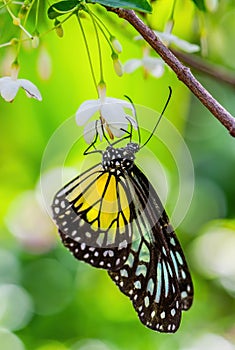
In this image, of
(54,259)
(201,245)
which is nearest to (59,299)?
(54,259)

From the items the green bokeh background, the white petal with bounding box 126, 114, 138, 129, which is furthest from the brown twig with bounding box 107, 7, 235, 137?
the green bokeh background

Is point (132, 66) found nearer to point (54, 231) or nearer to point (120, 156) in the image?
point (120, 156)

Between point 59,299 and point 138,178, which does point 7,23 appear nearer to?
point 138,178

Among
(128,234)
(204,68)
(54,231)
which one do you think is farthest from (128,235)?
(54,231)

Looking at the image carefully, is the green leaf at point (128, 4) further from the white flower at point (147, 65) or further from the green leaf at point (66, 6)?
the white flower at point (147, 65)

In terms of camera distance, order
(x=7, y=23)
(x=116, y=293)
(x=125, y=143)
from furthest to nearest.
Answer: (x=116, y=293), (x=7, y=23), (x=125, y=143)
